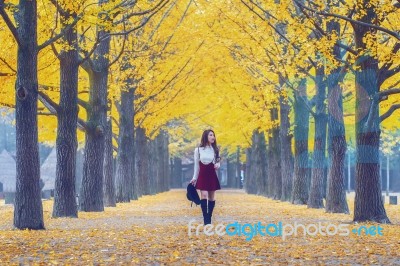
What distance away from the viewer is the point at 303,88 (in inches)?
1275

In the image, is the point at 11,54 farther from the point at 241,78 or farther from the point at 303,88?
the point at 241,78

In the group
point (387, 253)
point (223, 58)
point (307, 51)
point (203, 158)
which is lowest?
point (387, 253)

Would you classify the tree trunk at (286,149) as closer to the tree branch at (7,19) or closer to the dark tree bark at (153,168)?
the dark tree bark at (153,168)

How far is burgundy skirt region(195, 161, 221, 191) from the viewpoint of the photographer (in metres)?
14.9

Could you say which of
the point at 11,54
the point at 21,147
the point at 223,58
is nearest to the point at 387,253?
the point at 21,147

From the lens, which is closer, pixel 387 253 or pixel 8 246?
pixel 387 253

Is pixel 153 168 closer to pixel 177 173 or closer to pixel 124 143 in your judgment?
pixel 124 143

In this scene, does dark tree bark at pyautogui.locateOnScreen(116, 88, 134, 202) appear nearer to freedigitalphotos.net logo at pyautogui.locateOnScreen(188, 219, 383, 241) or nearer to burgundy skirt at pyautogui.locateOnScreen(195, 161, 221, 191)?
freedigitalphotos.net logo at pyautogui.locateOnScreen(188, 219, 383, 241)

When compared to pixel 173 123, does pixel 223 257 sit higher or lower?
lower

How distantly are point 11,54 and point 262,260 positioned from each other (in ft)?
45.6

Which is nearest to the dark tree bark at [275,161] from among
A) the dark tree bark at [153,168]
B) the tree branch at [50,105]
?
the dark tree bark at [153,168]

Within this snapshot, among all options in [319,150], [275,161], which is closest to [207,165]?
[319,150]

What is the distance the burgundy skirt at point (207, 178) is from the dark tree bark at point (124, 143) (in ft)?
70.0

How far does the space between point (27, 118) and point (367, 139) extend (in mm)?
7407
